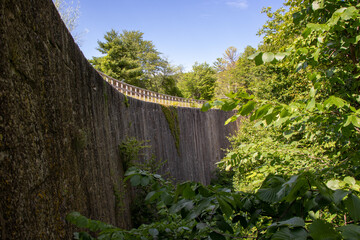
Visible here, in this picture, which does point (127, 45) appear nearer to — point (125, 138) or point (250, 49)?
point (250, 49)

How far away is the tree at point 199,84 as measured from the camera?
1475 inches

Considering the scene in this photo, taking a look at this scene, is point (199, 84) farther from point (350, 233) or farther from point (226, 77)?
point (350, 233)

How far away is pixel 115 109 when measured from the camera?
3998mm

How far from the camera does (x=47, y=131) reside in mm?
1405

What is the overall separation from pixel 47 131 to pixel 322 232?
1.31 m

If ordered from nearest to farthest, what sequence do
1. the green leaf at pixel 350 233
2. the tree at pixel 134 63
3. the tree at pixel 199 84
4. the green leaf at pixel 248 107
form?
Result: the green leaf at pixel 350 233 < the green leaf at pixel 248 107 < the tree at pixel 134 63 < the tree at pixel 199 84

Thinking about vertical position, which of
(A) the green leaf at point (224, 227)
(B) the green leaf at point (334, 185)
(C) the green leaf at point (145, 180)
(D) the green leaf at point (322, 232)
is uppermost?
(C) the green leaf at point (145, 180)

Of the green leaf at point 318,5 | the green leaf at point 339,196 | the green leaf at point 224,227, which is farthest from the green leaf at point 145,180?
the green leaf at point 318,5

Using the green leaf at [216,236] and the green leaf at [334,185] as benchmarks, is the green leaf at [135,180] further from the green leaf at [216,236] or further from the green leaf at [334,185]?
the green leaf at [334,185]

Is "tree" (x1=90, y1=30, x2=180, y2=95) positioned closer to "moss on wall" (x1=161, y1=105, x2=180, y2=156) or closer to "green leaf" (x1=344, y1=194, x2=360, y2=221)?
"moss on wall" (x1=161, y1=105, x2=180, y2=156)

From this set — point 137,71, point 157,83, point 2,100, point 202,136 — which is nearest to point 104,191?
point 2,100

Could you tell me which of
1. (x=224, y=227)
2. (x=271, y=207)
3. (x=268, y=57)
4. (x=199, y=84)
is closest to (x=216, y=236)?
(x=224, y=227)

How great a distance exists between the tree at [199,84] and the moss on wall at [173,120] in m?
29.4

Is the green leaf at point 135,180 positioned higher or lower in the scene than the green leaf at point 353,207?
higher
